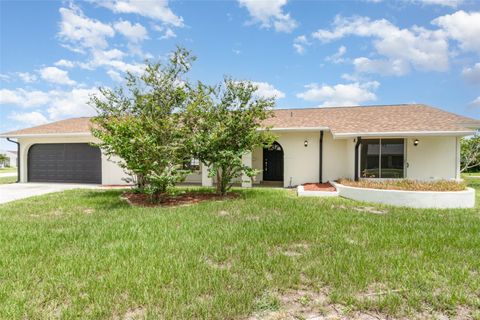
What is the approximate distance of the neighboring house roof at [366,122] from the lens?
41.4 feet

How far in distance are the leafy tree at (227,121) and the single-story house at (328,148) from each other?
4.34ft

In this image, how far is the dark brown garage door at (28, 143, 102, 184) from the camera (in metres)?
18.0

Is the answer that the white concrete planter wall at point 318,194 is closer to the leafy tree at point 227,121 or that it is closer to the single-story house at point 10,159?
the leafy tree at point 227,121

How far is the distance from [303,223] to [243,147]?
5137 mm

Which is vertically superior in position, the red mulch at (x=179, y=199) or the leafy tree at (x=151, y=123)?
the leafy tree at (x=151, y=123)

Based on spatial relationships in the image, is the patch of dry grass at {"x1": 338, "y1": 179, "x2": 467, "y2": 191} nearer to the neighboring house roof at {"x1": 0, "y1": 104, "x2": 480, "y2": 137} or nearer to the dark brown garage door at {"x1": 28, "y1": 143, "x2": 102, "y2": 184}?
the neighboring house roof at {"x1": 0, "y1": 104, "x2": 480, "y2": 137}

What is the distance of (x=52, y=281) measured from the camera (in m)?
3.87

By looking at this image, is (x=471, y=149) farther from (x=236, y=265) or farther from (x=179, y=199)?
(x=236, y=265)

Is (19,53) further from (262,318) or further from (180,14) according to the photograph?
(262,318)

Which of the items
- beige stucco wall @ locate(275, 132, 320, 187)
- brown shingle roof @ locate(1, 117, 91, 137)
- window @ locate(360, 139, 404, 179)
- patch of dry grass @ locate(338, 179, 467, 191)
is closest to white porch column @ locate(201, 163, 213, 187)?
beige stucco wall @ locate(275, 132, 320, 187)

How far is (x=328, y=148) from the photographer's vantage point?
15.1 m

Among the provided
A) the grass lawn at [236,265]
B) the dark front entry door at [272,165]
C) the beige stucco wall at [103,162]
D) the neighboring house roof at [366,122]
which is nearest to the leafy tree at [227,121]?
the neighboring house roof at [366,122]

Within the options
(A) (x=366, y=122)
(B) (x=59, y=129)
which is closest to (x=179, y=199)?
(A) (x=366, y=122)

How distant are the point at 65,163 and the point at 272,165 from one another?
47.2ft
